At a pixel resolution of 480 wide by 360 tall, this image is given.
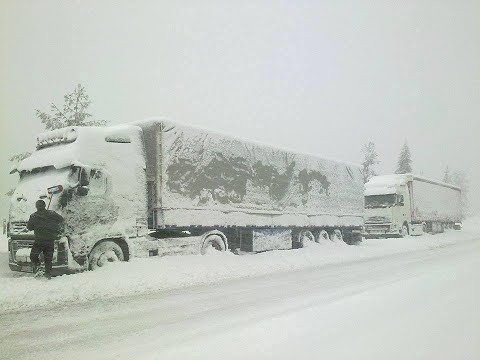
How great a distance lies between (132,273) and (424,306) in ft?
19.0

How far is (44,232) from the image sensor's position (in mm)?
7371

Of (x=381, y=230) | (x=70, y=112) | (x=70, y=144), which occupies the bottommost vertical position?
(x=381, y=230)

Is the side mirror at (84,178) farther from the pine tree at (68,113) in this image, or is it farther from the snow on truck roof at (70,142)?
the pine tree at (68,113)

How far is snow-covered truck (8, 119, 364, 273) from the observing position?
8031 millimetres

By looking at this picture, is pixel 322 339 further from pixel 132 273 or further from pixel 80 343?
pixel 132 273

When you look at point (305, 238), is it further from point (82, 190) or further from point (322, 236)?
point (82, 190)

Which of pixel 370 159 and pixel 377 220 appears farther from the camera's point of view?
pixel 370 159

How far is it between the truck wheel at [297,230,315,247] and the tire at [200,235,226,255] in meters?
4.26

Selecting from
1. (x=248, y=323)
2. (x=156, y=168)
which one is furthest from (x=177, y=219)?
(x=248, y=323)

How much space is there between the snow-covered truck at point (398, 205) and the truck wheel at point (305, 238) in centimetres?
836

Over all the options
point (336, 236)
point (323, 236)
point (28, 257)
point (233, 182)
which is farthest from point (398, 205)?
point (28, 257)

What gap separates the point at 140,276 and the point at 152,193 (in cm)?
232

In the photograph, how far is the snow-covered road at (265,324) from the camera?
3.71 m

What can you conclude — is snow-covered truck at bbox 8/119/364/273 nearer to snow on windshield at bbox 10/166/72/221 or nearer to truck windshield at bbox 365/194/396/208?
snow on windshield at bbox 10/166/72/221
